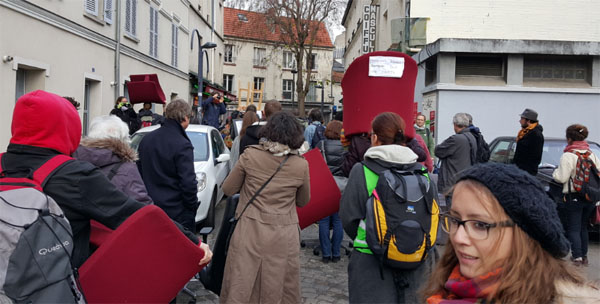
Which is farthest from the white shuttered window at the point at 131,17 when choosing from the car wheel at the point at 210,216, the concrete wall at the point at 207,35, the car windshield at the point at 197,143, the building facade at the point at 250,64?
the building facade at the point at 250,64

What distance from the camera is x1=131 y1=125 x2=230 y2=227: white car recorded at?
24.5 ft

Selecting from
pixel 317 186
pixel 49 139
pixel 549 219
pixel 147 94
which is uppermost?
pixel 147 94

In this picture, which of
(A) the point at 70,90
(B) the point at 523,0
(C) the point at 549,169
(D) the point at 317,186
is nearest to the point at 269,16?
(B) the point at 523,0

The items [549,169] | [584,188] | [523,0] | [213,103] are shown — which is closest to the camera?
[584,188]

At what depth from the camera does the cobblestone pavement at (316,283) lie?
4918 mm

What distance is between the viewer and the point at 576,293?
1.37 m

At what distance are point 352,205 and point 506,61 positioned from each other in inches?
588

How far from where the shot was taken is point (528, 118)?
273 inches

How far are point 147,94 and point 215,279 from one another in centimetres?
Result: 790

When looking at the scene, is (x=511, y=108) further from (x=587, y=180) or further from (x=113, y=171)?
(x=113, y=171)

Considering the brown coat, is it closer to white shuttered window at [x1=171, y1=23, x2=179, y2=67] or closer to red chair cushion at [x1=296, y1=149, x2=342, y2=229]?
red chair cushion at [x1=296, y1=149, x2=342, y2=229]

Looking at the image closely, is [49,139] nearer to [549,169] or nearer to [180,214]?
[180,214]

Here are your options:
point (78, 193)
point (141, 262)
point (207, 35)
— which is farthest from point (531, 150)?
point (207, 35)

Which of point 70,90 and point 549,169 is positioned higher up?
point 70,90
